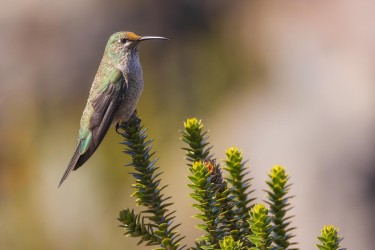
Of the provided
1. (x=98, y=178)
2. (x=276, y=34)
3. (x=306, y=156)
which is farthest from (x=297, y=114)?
(x=98, y=178)

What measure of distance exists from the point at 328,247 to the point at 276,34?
8519mm

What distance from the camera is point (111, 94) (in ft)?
18.0

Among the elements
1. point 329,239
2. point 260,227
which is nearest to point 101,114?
point 260,227

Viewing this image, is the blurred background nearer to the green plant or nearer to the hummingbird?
the hummingbird

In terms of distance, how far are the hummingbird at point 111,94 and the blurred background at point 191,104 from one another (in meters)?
4.04

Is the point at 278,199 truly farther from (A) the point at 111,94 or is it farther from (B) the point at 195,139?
(A) the point at 111,94

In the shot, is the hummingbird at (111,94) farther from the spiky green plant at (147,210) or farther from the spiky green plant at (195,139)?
the spiky green plant at (195,139)

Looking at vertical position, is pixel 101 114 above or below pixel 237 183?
above

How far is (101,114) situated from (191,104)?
6170 mm

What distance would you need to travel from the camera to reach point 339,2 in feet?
36.2

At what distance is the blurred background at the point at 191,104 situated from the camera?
371 inches

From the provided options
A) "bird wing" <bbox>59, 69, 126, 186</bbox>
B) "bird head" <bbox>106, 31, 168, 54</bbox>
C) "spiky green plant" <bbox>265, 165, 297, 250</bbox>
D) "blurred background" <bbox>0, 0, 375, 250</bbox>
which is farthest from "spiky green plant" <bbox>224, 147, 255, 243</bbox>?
"blurred background" <bbox>0, 0, 375, 250</bbox>

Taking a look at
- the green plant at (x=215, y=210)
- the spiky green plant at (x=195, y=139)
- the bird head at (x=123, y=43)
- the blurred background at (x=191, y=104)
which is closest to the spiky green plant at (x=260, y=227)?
the green plant at (x=215, y=210)

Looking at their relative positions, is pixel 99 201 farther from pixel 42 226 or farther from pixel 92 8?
pixel 92 8
